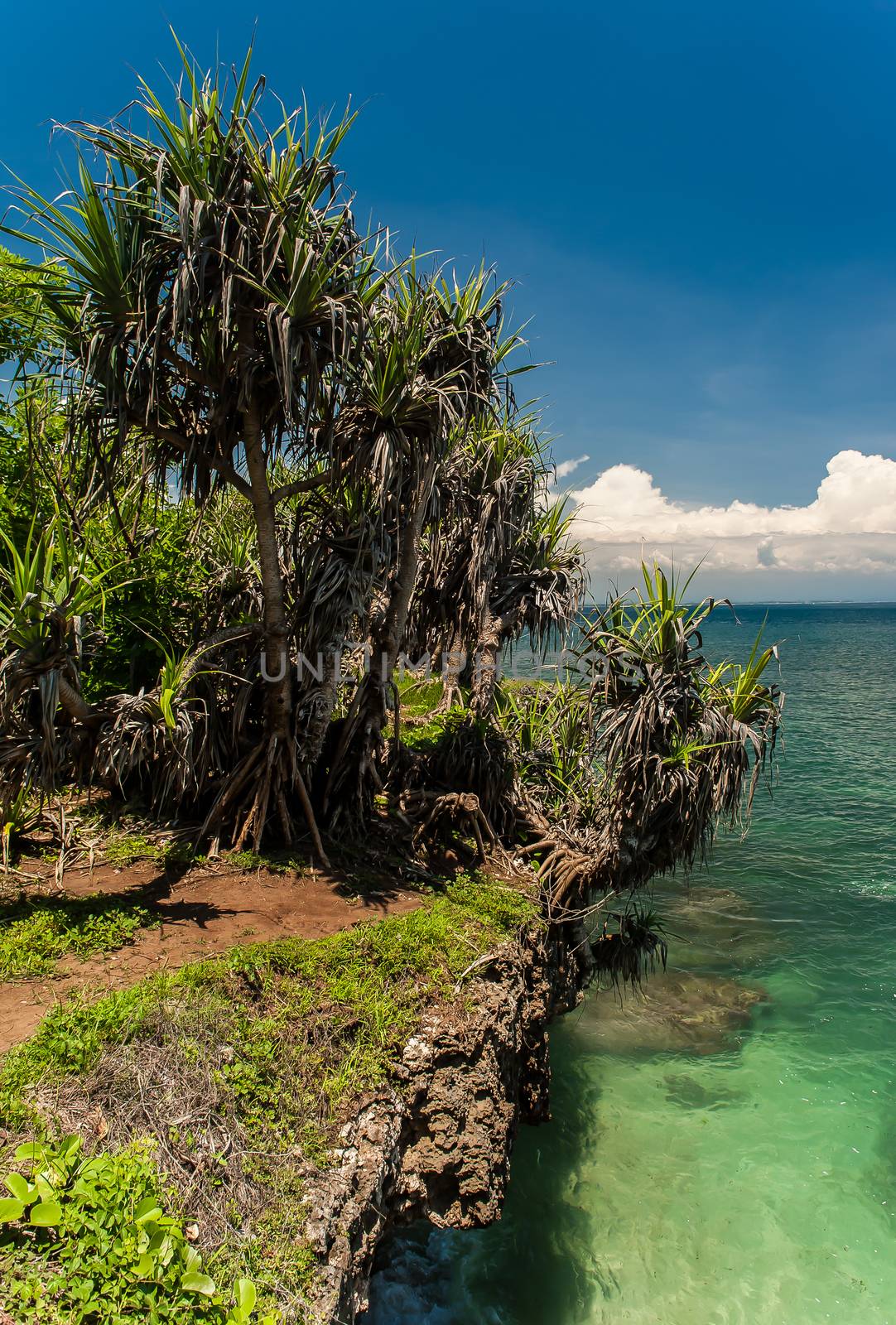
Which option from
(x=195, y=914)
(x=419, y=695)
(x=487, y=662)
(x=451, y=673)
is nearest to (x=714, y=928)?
(x=451, y=673)

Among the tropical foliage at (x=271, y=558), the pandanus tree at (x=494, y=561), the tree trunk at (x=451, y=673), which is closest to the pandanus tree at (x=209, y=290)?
the tropical foliage at (x=271, y=558)

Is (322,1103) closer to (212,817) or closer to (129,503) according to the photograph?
(212,817)

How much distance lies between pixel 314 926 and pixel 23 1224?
2927 millimetres

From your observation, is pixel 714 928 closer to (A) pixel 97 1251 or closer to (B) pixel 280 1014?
(B) pixel 280 1014

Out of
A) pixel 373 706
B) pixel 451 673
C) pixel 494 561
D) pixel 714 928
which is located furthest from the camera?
pixel 714 928

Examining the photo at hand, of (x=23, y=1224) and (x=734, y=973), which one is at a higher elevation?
(x=23, y=1224)

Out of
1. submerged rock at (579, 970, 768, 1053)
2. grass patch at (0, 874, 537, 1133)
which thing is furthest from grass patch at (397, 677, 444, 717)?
grass patch at (0, 874, 537, 1133)

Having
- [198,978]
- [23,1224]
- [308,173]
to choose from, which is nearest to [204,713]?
[198,978]

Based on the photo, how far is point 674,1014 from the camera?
31.6 ft

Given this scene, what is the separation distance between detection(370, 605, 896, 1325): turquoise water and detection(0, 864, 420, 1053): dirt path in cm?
268

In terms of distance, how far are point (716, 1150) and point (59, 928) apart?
6.64 metres

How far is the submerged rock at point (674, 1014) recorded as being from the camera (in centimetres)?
902

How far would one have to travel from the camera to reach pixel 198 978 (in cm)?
442

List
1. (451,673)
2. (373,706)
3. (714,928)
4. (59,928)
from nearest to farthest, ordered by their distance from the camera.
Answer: (59,928) → (373,706) → (451,673) → (714,928)
